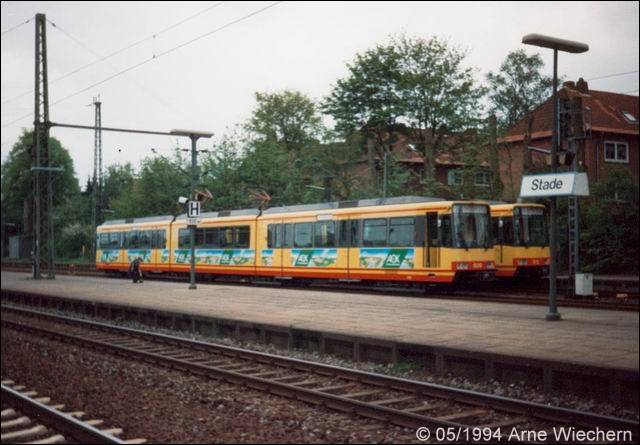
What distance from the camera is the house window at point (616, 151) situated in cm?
2982

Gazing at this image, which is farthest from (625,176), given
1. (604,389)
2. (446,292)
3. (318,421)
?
(318,421)

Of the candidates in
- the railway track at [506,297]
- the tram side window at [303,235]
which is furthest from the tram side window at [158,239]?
the tram side window at [303,235]

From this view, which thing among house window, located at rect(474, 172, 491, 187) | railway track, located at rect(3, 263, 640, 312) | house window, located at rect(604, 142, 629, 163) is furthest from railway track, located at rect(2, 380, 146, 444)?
house window, located at rect(474, 172, 491, 187)

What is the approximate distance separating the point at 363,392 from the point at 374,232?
1349 centimetres

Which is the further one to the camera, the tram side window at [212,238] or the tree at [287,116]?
the tree at [287,116]

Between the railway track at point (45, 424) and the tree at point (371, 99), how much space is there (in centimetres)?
2556

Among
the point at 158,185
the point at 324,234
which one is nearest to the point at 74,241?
the point at 158,185

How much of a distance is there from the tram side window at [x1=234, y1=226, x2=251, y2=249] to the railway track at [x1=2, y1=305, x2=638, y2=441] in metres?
13.4

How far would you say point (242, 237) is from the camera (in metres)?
28.4

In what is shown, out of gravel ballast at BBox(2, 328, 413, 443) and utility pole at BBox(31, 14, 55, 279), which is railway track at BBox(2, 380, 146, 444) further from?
utility pole at BBox(31, 14, 55, 279)

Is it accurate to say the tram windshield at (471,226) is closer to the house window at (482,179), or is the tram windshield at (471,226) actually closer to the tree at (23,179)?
the house window at (482,179)

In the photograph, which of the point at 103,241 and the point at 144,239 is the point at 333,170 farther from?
the point at 103,241

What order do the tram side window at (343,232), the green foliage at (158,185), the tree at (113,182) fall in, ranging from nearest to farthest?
the tram side window at (343,232) < the green foliage at (158,185) < the tree at (113,182)

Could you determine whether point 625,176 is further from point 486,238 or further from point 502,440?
point 502,440
